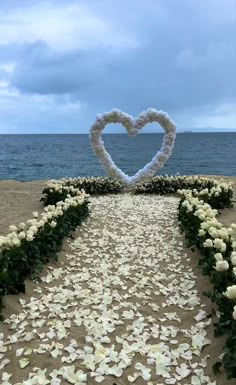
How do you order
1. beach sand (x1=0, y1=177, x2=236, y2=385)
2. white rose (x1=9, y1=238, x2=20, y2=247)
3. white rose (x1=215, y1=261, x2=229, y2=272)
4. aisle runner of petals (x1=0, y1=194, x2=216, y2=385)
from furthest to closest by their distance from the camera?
1. white rose (x1=9, y1=238, x2=20, y2=247)
2. white rose (x1=215, y1=261, x2=229, y2=272)
3. beach sand (x1=0, y1=177, x2=236, y2=385)
4. aisle runner of petals (x1=0, y1=194, x2=216, y2=385)

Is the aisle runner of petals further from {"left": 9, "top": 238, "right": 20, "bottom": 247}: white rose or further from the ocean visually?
the ocean

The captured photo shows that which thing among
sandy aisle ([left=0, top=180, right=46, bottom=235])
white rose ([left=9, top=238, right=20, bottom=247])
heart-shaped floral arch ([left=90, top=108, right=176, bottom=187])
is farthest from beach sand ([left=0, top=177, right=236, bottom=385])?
heart-shaped floral arch ([left=90, top=108, right=176, bottom=187])

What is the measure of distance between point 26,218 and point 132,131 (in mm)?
5443

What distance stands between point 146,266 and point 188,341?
91.5 inches

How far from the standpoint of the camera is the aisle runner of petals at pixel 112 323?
→ 3736mm

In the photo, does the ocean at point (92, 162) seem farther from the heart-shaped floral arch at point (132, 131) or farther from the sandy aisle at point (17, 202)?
the heart-shaped floral arch at point (132, 131)

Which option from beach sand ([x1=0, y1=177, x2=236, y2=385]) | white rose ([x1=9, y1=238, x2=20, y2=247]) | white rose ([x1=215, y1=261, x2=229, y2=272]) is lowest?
beach sand ([x1=0, y1=177, x2=236, y2=385])

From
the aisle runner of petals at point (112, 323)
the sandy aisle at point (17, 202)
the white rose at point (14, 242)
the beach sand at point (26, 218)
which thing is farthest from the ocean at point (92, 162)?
the white rose at point (14, 242)

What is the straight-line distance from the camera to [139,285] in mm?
5746

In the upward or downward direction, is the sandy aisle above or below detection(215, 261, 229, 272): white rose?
below

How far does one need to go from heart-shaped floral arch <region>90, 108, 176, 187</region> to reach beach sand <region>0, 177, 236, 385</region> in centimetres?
245

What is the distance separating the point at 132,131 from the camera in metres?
13.4

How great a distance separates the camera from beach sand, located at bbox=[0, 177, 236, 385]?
3957mm

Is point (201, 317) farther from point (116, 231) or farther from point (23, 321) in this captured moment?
point (116, 231)
